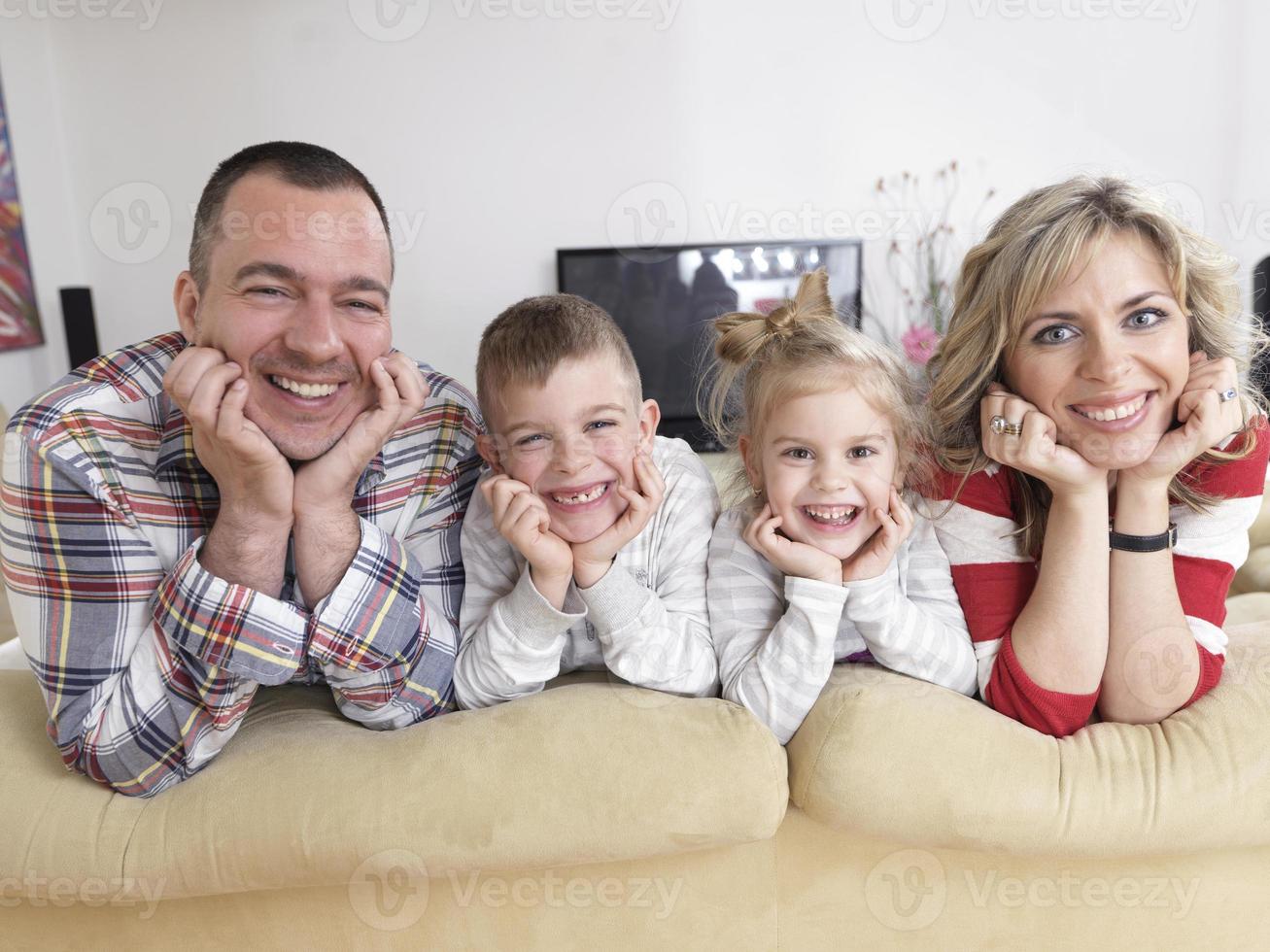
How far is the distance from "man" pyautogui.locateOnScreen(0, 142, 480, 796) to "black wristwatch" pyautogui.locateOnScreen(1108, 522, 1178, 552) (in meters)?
0.83

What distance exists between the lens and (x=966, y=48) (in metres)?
4.61

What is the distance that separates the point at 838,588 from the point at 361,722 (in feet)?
1.95

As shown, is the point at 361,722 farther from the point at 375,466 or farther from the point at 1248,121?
the point at 1248,121

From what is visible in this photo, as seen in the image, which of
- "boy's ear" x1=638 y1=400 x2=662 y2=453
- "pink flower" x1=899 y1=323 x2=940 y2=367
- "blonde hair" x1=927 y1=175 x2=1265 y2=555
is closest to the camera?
"blonde hair" x1=927 y1=175 x2=1265 y2=555

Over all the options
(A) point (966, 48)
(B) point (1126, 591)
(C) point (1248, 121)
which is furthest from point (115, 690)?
(C) point (1248, 121)

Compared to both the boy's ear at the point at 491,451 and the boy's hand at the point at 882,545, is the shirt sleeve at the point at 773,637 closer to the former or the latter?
the boy's hand at the point at 882,545

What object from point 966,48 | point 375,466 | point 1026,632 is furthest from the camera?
point 966,48

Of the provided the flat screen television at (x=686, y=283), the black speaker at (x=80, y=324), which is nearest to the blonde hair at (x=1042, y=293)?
the flat screen television at (x=686, y=283)

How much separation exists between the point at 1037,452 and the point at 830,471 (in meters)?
0.24

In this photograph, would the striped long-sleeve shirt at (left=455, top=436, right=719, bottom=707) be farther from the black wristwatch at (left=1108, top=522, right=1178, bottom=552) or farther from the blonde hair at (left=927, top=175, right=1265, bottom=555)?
the black wristwatch at (left=1108, top=522, right=1178, bottom=552)

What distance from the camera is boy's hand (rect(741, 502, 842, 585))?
1.11 m

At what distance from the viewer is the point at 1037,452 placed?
3.67 feet

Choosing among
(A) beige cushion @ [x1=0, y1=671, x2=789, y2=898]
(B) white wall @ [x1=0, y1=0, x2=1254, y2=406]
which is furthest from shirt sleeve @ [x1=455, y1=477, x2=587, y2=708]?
(B) white wall @ [x1=0, y1=0, x2=1254, y2=406]

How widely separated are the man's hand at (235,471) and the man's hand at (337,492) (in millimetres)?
27
